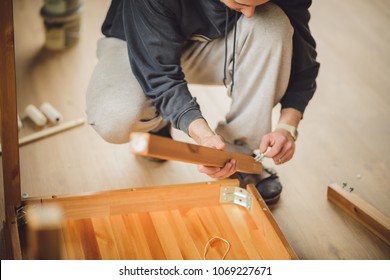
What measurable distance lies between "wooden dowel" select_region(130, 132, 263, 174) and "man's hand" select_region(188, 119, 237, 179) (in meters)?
0.02

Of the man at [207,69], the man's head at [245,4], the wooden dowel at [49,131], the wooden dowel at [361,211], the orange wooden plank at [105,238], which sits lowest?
the wooden dowel at [49,131]

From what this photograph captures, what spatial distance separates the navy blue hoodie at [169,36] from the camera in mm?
1195

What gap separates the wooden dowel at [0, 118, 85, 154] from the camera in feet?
5.14

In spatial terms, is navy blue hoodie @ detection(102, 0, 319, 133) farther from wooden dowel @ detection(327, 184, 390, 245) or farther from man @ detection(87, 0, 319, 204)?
wooden dowel @ detection(327, 184, 390, 245)

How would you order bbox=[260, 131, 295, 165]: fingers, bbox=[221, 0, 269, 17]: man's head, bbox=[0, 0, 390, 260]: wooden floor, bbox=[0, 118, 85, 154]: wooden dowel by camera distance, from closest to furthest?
bbox=[221, 0, 269, 17]: man's head
bbox=[260, 131, 295, 165]: fingers
bbox=[0, 0, 390, 260]: wooden floor
bbox=[0, 118, 85, 154]: wooden dowel

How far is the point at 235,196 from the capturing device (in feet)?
4.30

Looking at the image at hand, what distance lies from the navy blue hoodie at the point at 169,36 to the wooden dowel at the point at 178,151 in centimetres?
14

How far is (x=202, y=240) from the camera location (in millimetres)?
1240

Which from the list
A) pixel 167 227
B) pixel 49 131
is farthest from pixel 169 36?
pixel 49 131

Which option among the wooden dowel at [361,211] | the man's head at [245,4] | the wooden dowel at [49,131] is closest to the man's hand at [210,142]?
the man's head at [245,4]

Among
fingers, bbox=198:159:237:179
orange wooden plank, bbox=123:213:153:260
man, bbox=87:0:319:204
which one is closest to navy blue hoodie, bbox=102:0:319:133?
man, bbox=87:0:319:204

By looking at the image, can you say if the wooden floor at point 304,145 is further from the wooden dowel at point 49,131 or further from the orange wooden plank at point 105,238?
the orange wooden plank at point 105,238

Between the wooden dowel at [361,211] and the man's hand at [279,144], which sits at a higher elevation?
the man's hand at [279,144]

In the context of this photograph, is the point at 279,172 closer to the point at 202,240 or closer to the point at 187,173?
the point at 187,173
